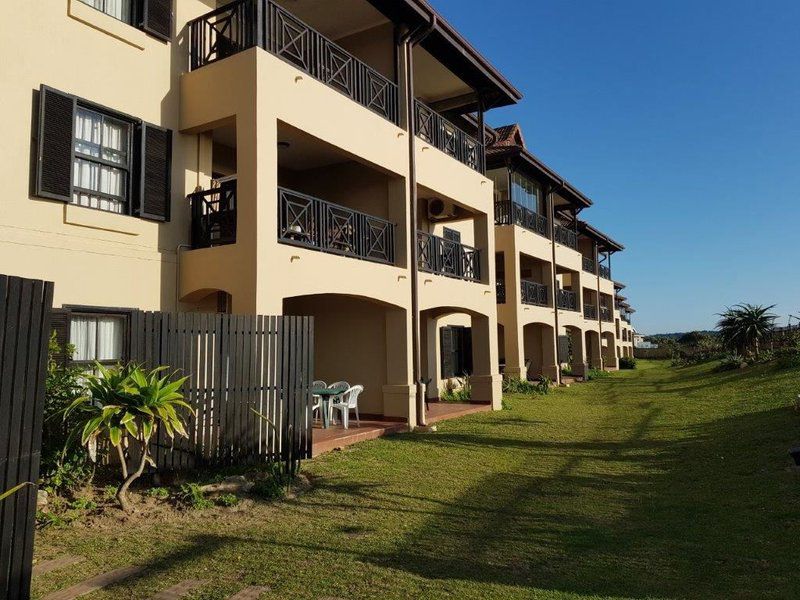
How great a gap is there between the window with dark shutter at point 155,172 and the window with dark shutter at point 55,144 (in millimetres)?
1049

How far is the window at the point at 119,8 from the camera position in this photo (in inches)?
335

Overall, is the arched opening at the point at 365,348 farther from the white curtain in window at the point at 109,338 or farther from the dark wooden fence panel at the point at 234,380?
the white curtain in window at the point at 109,338

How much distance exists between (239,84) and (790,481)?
9122mm

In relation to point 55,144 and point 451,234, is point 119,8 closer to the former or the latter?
point 55,144

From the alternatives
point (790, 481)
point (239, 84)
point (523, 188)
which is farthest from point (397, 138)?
point (523, 188)

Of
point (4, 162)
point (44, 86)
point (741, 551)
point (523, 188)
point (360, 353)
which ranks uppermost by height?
point (523, 188)

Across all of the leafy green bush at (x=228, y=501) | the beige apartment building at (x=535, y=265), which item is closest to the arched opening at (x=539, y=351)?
the beige apartment building at (x=535, y=265)

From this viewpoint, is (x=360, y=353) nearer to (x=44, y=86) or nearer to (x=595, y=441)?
(x=595, y=441)

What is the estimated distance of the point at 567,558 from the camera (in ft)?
16.4

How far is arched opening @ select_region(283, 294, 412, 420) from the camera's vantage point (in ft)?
39.5

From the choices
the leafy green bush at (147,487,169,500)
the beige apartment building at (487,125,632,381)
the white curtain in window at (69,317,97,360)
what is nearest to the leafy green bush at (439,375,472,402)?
the beige apartment building at (487,125,632,381)

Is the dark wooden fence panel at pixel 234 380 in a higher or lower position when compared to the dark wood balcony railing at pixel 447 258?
lower

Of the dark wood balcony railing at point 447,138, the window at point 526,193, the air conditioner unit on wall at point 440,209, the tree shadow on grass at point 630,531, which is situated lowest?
the tree shadow on grass at point 630,531

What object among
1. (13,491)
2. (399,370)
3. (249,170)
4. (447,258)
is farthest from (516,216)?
(13,491)
